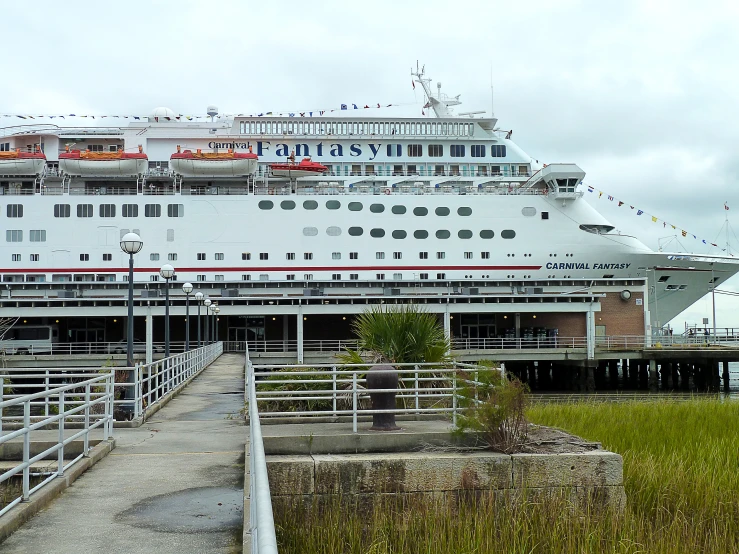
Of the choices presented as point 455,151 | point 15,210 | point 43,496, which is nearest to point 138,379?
point 43,496

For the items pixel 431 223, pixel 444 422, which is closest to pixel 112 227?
pixel 431 223

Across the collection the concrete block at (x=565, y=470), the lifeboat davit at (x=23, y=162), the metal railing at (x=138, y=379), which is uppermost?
the lifeboat davit at (x=23, y=162)

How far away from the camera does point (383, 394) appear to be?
11719mm

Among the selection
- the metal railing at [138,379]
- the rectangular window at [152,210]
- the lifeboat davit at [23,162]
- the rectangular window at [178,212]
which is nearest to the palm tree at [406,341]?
the metal railing at [138,379]

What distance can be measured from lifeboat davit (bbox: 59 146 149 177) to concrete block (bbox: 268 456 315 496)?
40787 mm

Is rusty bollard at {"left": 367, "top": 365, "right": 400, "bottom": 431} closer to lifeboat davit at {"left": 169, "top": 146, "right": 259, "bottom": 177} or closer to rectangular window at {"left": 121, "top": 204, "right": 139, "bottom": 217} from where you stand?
lifeboat davit at {"left": 169, "top": 146, "right": 259, "bottom": 177}

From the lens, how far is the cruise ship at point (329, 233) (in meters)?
44.5

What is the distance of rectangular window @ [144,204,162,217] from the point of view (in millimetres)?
47256

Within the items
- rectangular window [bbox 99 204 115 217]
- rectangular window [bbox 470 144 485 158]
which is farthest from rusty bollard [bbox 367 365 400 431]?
rectangular window [bbox 470 144 485 158]

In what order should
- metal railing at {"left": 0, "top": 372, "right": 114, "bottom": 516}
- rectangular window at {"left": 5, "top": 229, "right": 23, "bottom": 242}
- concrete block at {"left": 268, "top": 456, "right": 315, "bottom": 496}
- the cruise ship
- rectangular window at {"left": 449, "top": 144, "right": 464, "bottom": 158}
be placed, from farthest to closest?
rectangular window at {"left": 449, "top": 144, "right": 464, "bottom": 158}
rectangular window at {"left": 5, "top": 229, "right": 23, "bottom": 242}
the cruise ship
concrete block at {"left": 268, "top": 456, "right": 315, "bottom": 496}
metal railing at {"left": 0, "top": 372, "right": 114, "bottom": 516}

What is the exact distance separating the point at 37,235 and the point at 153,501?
4287cm

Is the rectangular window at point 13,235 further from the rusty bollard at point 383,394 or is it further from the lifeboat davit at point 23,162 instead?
the rusty bollard at point 383,394

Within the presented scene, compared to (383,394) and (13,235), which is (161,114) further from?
(383,394)

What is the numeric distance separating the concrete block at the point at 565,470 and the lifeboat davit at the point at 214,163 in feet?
129
